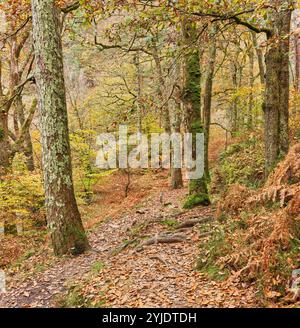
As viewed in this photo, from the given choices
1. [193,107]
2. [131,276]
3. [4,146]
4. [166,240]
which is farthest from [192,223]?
[4,146]

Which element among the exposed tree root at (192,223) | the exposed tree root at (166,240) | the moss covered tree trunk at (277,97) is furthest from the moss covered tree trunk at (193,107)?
the moss covered tree trunk at (277,97)

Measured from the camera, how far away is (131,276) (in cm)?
591

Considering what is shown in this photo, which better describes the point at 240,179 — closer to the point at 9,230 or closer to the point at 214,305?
the point at 214,305

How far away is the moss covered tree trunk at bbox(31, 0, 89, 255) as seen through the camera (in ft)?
24.4

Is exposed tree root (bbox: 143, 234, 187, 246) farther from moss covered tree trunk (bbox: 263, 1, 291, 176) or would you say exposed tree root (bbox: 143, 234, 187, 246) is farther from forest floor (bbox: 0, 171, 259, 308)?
moss covered tree trunk (bbox: 263, 1, 291, 176)

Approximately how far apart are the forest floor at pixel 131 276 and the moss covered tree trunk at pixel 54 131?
630 millimetres

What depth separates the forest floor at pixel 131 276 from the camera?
15.9 feet

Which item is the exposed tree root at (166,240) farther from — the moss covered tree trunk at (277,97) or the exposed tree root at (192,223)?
the moss covered tree trunk at (277,97)

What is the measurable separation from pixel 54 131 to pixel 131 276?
364 centimetres

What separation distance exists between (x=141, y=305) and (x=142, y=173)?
60.8ft

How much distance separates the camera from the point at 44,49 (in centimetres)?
746

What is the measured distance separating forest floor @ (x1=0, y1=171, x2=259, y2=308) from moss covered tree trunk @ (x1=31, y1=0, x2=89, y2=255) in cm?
63

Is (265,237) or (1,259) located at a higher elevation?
(265,237)
